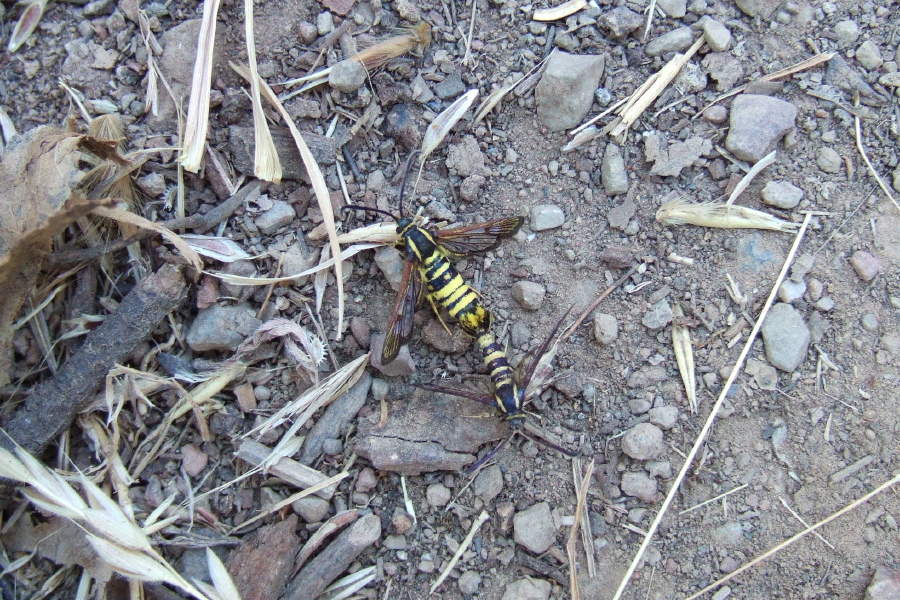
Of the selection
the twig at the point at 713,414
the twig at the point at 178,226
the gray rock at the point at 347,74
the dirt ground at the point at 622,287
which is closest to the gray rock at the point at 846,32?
the dirt ground at the point at 622,287

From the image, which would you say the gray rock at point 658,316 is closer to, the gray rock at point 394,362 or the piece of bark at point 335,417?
the gray rock at point 394,362

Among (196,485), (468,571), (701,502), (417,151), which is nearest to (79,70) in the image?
(417,151)

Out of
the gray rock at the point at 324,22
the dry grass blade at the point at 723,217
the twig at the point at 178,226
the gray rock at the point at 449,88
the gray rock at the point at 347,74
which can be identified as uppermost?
the gray rock at the point at 324,22

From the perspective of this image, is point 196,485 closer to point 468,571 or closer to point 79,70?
point 468,571

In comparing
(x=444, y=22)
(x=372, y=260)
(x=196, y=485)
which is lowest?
(x=196, y=485)

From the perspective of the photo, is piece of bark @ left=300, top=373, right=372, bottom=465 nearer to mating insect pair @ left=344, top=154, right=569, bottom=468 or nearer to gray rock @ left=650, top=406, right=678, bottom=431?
mating insect pair @ left=344, top=154, right=569, bottom=468

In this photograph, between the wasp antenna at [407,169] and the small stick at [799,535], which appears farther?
the wasp antenna at [407,169]
